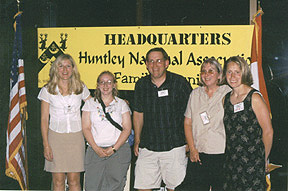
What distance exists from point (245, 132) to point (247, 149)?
0.52 feet

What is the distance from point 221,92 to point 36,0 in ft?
9.70

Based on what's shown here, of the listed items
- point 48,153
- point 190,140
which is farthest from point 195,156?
point 48,153

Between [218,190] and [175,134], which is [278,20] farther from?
[218,190]

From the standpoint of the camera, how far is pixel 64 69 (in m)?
3.38

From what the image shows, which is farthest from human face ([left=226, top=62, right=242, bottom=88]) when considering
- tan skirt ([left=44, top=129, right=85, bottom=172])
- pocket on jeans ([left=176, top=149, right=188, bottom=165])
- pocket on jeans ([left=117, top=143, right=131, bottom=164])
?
tan skirt ([left=44, top=129, right=85, bottom=172])

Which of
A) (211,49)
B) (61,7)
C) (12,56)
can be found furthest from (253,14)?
(12,56)

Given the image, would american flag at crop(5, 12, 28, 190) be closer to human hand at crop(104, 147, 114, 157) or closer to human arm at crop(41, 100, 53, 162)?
human arm at crop(41, 100, 53, 162)

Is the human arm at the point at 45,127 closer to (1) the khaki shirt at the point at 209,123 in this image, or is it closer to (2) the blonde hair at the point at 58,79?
(2) the blonde hair at the point at 58,79

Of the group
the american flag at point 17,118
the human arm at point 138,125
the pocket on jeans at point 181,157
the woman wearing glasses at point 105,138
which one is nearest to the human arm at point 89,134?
the woman wearing glasses at point 105,138

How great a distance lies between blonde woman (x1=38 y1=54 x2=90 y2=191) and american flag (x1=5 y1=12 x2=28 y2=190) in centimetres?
82

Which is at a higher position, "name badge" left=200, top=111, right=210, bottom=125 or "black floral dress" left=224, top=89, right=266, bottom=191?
"name badge" left=200, top=111, right=210, bottom=125

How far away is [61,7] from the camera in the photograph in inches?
169

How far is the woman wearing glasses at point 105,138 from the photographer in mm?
3271

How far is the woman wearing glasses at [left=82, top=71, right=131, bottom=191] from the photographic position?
10.7 feet
